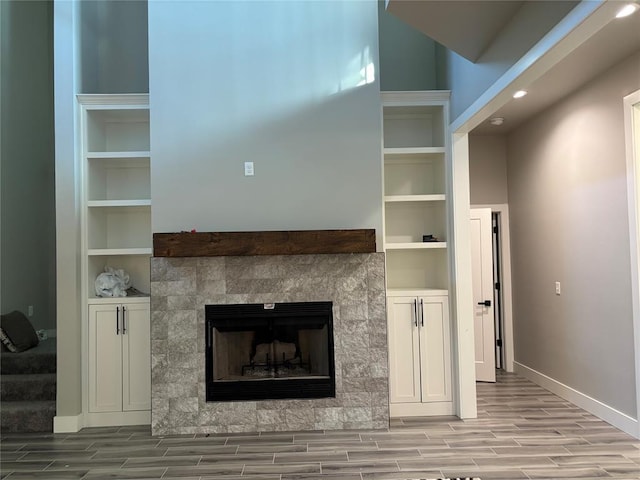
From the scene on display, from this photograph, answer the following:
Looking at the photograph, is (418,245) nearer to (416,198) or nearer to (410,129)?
(416,198)

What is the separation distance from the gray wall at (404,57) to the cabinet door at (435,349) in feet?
7.52

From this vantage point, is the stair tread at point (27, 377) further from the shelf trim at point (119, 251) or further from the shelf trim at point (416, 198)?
the shelf trim at point (416, 198)

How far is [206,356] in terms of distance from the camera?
4004 mm

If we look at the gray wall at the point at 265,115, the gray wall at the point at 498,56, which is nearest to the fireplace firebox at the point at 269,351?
the gray wall at the point at 265,115

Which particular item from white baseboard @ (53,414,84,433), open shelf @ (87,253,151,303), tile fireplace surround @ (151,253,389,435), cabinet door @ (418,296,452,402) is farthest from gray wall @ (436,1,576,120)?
white baseboard @ (53,414,84,433)

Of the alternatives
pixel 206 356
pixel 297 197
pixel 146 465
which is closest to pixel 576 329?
pixel 297 197

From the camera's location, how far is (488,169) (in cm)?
605

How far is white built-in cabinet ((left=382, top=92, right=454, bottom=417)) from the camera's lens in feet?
14.0

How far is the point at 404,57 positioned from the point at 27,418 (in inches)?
196

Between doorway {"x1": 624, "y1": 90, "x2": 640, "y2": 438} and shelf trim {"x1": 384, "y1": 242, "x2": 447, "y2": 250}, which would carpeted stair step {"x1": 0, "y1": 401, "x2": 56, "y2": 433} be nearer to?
shelf trim {"x1": 384, "y1": 242, "x2": 447, "y2": 250}

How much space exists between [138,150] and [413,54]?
9.87 ft

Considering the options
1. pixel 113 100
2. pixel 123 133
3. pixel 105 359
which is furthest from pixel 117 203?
pixel 105 359

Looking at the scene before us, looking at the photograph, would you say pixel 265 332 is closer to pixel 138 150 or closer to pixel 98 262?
pixel 98 262

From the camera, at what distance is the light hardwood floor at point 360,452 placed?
10.4 ft
